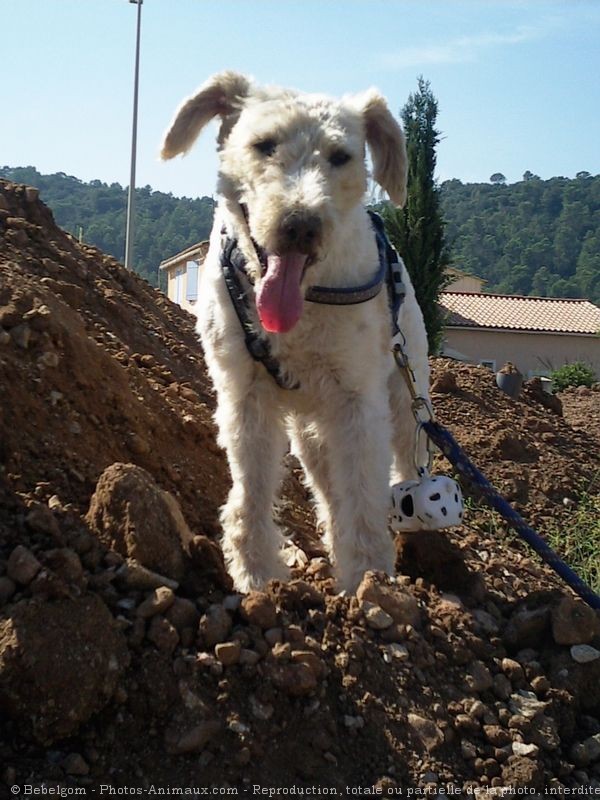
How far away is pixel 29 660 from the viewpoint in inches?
91.7

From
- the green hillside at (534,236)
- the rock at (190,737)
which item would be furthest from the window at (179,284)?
the rock at (190,737)

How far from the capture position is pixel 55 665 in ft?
7.72

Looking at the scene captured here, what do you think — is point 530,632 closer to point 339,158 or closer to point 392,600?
point 392,600

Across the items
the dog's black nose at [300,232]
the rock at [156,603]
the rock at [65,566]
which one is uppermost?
the dog's black nose at [300,232]

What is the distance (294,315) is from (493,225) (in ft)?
325

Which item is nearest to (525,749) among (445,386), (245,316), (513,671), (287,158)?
(513,671)

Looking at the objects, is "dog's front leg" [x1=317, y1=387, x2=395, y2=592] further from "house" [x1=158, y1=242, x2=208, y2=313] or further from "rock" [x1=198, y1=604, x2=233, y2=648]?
"house" [x1=158, y1=242, x2=208, y2=313]

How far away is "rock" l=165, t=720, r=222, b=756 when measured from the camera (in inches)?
95.2

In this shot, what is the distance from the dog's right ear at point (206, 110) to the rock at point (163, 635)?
2.29 metres

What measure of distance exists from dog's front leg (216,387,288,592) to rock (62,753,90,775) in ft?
5.18

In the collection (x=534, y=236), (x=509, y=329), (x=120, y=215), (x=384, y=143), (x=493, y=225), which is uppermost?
(x=384, y=143)

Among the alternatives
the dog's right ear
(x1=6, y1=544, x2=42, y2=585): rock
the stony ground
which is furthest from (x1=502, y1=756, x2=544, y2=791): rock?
the dog's right ear

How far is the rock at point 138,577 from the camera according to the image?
9.42 ft

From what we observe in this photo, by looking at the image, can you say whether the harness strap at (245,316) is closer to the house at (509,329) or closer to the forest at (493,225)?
the house at (509,329)
